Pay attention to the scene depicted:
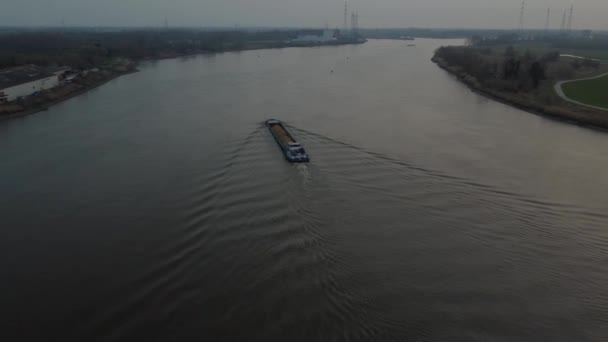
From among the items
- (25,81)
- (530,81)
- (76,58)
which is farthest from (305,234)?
(76,58)

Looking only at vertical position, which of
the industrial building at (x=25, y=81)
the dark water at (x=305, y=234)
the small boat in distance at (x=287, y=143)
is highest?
the industrial building at (x=25, y=81)

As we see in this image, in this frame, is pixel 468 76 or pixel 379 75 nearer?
pixel 468 76

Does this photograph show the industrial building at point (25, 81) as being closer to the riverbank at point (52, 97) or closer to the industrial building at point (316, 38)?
the riverbank at point (52, 97)

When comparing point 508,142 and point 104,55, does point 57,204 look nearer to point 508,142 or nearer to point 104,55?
point 508,142

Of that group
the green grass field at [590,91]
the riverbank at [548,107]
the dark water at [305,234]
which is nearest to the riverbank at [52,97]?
the dark water at [305,234]

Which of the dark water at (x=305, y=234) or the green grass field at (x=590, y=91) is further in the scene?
the green grass field at (x=590, y=91)

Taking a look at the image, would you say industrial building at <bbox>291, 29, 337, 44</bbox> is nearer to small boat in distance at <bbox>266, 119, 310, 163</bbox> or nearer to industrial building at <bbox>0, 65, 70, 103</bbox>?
industrial building at <bbox>0, 65, 70, 103</bbox>

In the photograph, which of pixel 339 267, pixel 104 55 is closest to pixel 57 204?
pixel 339 267
